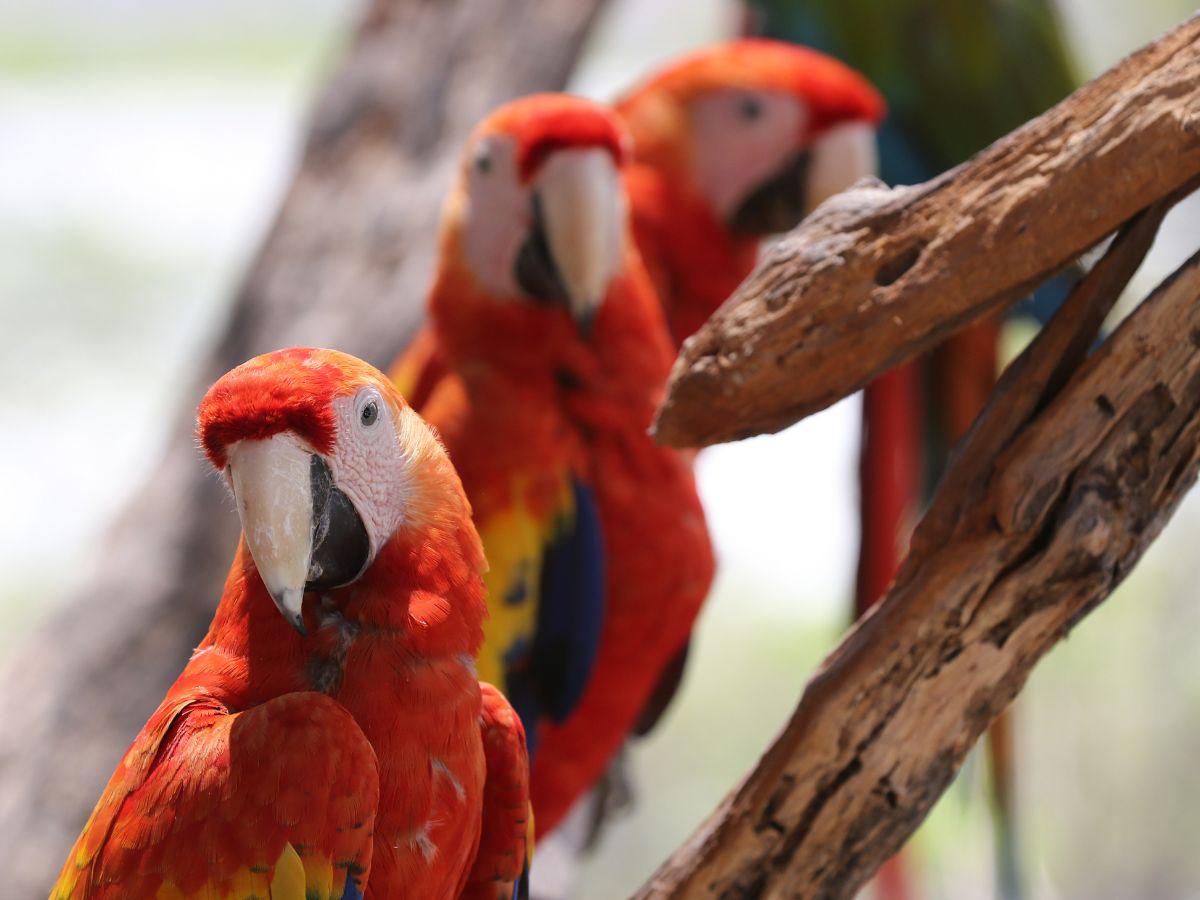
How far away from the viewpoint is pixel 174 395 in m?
2.62

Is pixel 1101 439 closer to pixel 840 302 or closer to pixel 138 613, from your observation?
pixel 840 302

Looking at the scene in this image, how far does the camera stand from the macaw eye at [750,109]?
4.61 ft

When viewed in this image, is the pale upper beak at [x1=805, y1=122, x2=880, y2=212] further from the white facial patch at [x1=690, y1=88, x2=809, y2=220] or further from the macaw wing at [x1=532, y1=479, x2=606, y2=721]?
the macaw wing at [x1=532, y1=479, x2=606, y2=721]

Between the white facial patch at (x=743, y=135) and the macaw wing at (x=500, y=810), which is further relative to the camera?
the white facial patch at (x=743, y=135)

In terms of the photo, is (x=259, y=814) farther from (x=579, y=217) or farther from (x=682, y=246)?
(x=682, y=246)

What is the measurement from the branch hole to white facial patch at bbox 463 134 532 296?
46 cm

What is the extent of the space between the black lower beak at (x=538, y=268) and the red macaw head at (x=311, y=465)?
0.44 metres

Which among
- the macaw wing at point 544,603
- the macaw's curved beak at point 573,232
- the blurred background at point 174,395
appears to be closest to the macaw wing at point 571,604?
the macaw wing at point 544,603

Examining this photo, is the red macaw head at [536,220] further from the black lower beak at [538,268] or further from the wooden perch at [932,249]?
the wooden perch at [932,249]

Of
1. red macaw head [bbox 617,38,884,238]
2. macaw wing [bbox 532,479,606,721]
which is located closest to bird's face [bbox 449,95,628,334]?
macaw wing [bbox 532,479,606,721]

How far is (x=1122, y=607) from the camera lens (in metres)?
3.42

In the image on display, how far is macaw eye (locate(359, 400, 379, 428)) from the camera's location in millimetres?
Answer: 660

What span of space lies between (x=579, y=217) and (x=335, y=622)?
1.67 ft

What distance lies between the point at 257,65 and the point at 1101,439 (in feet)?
14.6
